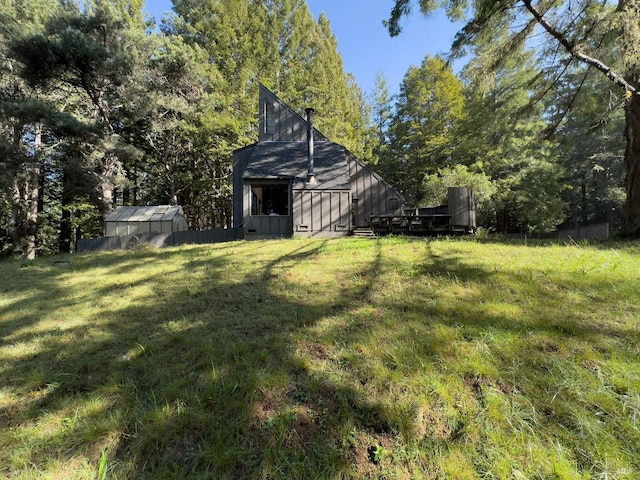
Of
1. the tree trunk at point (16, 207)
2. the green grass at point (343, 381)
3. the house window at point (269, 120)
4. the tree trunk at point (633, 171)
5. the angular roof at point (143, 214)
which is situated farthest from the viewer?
the tree trunk at point (16, 207)

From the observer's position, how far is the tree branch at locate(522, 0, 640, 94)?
18.0 ft

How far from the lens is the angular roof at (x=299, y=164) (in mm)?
13047

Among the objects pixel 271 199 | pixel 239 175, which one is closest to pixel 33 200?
pixel 239 175

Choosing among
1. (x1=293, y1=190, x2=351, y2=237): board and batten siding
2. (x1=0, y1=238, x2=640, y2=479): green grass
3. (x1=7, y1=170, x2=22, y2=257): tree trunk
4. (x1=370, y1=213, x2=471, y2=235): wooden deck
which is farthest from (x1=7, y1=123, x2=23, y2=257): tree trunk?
(x1=370, y1=213, x2=471, y2=235): wooden deck

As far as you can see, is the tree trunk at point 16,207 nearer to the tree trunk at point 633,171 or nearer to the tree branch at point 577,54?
the tree branch at point 577,54

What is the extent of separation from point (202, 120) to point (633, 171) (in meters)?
20.5

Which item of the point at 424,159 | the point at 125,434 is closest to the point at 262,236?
the point at 125,434

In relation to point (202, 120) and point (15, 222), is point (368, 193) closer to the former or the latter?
point (202, 120)

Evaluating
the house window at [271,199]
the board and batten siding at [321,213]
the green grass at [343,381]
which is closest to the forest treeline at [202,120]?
the house window at [271,199]

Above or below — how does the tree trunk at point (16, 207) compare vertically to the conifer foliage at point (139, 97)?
below

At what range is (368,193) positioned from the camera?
15.4m

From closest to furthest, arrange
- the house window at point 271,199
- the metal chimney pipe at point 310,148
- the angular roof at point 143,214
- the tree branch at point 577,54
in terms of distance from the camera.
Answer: the tree branch at point 577,54, the metal chimney pipe at point 310,148, the house window at point 271,199, the angular roof at point 143,214

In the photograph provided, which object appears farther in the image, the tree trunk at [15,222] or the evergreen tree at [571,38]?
the tree trunk at [15,222]

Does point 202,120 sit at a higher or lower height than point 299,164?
higher
